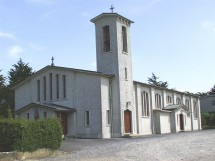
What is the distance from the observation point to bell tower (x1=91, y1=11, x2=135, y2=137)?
36.4 meters

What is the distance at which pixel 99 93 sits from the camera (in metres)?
34.8

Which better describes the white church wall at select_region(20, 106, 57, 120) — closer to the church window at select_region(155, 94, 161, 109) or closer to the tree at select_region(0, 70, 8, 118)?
the tree at select_region(0, 70, 8, 118)

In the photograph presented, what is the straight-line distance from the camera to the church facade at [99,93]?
35.1 m

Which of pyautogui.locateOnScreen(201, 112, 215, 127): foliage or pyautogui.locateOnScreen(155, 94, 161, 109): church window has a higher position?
pyautogui.locateOnScreen(155, 94, 161, 109): church window

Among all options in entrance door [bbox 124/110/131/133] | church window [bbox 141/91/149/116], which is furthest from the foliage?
entrance door [bbox 124/110/131/133]

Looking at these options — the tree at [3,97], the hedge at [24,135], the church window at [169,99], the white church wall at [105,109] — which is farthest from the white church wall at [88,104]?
the church window at [169,99]

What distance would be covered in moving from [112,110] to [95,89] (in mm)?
2967

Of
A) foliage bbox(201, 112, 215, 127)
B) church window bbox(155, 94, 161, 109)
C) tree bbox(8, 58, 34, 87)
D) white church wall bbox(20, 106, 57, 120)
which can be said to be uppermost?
tree bbox(8, 58, 34, 87)

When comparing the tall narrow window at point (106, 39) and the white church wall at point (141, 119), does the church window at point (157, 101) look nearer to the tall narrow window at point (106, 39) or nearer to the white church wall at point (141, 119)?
the white church wall at point (141, 119)

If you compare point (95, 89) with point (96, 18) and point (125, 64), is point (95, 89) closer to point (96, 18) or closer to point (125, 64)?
point (125, 64)

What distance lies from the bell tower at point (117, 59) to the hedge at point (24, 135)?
16275mm

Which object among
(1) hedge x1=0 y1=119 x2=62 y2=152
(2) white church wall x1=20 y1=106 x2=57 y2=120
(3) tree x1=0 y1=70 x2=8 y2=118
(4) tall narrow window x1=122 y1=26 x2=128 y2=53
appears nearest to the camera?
(1) hedge x1=0 y1=119 x2=62 y2=152

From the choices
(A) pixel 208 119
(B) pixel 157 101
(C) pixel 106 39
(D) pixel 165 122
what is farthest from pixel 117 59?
(A) pixel 208 119

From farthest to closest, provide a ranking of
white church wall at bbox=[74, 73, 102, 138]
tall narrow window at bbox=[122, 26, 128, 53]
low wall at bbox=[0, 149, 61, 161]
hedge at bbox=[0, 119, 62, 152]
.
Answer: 1. tall narrow window at bbox=[122, 26, 128, 53]
2. white church wall at bbox=[74, 73, 102, 138]
3. hedge at bbox=[0, 119, 62, 152]
4. low wall at bbox=[0, 149, 61, 161]
